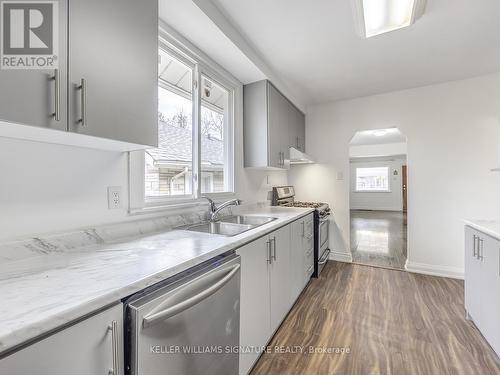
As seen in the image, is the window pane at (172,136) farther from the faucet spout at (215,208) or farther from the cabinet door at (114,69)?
the cabinet door at (114,69)

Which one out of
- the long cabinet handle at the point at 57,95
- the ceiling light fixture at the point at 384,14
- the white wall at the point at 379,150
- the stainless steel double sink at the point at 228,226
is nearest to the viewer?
the long cabinet handle at the point at 57,95

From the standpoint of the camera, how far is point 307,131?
12.8 feet

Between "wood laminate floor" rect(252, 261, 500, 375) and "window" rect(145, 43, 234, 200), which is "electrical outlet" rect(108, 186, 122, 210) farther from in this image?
"wood laminate floor" rect(252, 261, 500, 375)

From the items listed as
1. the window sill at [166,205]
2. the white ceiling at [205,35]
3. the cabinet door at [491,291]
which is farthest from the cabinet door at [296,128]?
the cabinet door at [491,291]

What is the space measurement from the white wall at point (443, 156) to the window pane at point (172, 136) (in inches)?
103

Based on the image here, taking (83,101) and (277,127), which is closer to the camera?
(83,101)

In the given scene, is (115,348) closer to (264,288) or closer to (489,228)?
(264,288)

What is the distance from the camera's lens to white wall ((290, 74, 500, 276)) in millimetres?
2816

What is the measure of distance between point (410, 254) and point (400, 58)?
2.47m

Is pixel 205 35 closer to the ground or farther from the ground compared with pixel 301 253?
farther from the ground

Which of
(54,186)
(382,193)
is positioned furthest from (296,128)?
(382,193)

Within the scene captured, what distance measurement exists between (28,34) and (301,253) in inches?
93.4

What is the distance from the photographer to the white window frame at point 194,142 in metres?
1.45

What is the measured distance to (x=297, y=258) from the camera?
2254 millimetres
